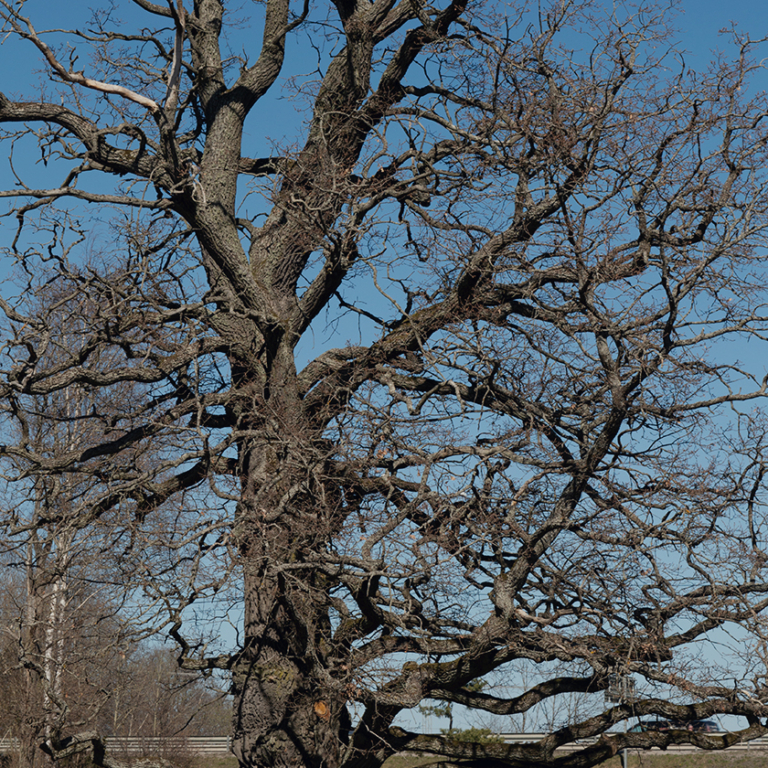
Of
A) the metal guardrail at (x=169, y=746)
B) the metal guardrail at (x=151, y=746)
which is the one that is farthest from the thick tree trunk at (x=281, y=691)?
the metal guardrail at (x=151, y=746)

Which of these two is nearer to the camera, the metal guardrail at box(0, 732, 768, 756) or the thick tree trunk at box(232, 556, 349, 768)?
the thick tree trunk at box(232, 556, 349, 768)

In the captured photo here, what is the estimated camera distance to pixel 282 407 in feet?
31.6

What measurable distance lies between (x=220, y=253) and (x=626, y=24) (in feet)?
17.1

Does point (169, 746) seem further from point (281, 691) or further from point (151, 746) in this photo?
point (281, 691)

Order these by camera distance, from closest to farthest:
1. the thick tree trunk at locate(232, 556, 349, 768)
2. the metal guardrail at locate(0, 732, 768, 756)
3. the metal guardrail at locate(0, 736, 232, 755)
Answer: the thick tree trunk at locate(232, 556, 349, 768) < the metal guardrail at locate(0, 732, 768, 756) < the metal guardrail at locate(0, 736, 232, 755)

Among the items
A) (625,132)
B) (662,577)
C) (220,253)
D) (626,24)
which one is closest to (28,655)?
(220,253)

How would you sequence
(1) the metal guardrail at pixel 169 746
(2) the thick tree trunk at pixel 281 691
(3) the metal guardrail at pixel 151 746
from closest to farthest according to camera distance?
1. (2) the thick tree trunk at pixel 281 691
2. (1) the metal guardrail at pixel 169 746
3. (3) the metal guardrail at pixel 151 746

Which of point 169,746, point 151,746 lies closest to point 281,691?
point 151,746

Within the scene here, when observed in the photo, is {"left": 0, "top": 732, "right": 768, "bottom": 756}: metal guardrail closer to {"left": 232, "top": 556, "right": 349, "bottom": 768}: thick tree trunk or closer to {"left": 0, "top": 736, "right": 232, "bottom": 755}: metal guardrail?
{"left": 0, "top": 736, "right": 232, "bottom": 755}: metal guardrail

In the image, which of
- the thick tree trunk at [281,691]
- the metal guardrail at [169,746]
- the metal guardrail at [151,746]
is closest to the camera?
the thick tree trunk at [281,691]

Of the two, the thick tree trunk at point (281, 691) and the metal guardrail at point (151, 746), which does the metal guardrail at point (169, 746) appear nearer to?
the metal guardrail at point (151, 746)

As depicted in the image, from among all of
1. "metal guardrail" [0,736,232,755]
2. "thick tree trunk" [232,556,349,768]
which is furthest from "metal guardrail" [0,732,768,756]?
"thick tree trunk" [232,556,349,768]

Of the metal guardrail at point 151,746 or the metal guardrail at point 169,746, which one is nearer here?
the metal guardrail at point 169,746

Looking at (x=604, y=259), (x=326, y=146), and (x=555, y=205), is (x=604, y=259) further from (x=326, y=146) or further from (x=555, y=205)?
(x=326, y=146)
